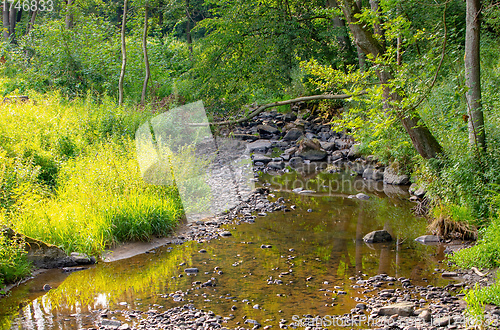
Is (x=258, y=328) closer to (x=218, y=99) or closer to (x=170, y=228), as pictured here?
(x=170, y=228)

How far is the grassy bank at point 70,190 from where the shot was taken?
692 cm

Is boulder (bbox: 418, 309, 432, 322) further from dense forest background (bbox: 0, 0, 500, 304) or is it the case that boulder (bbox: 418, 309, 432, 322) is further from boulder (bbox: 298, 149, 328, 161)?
boulder (bbox: 298, 149, 328, 161)

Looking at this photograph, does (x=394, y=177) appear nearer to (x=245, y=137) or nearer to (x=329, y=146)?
(x=329, y=146)

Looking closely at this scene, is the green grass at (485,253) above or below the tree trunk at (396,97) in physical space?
below

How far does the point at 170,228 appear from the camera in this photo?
8070 millimetres

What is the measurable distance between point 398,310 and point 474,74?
4.56 meters

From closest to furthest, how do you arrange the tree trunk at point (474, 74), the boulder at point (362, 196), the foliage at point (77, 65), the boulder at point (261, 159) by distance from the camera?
the tree trunk at point (474, 74)
the boulder at point (362, 196)
the boulder at point (261, 159)
the foliage at point (77, 65)

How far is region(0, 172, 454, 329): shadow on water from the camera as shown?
17.0ft

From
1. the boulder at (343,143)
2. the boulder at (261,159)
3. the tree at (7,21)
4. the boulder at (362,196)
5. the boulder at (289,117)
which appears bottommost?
the boulder at (362,196)

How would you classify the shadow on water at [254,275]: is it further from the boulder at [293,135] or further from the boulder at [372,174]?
the boulder at [293,135]

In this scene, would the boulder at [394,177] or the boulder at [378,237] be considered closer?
the boulder at [378,237]

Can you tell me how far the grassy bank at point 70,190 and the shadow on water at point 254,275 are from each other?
0.70 meters

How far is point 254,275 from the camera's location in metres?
6.19

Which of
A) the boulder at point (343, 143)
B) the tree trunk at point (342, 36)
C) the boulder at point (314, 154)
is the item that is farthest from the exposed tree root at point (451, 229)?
the tree trunk at point (342, 36)
